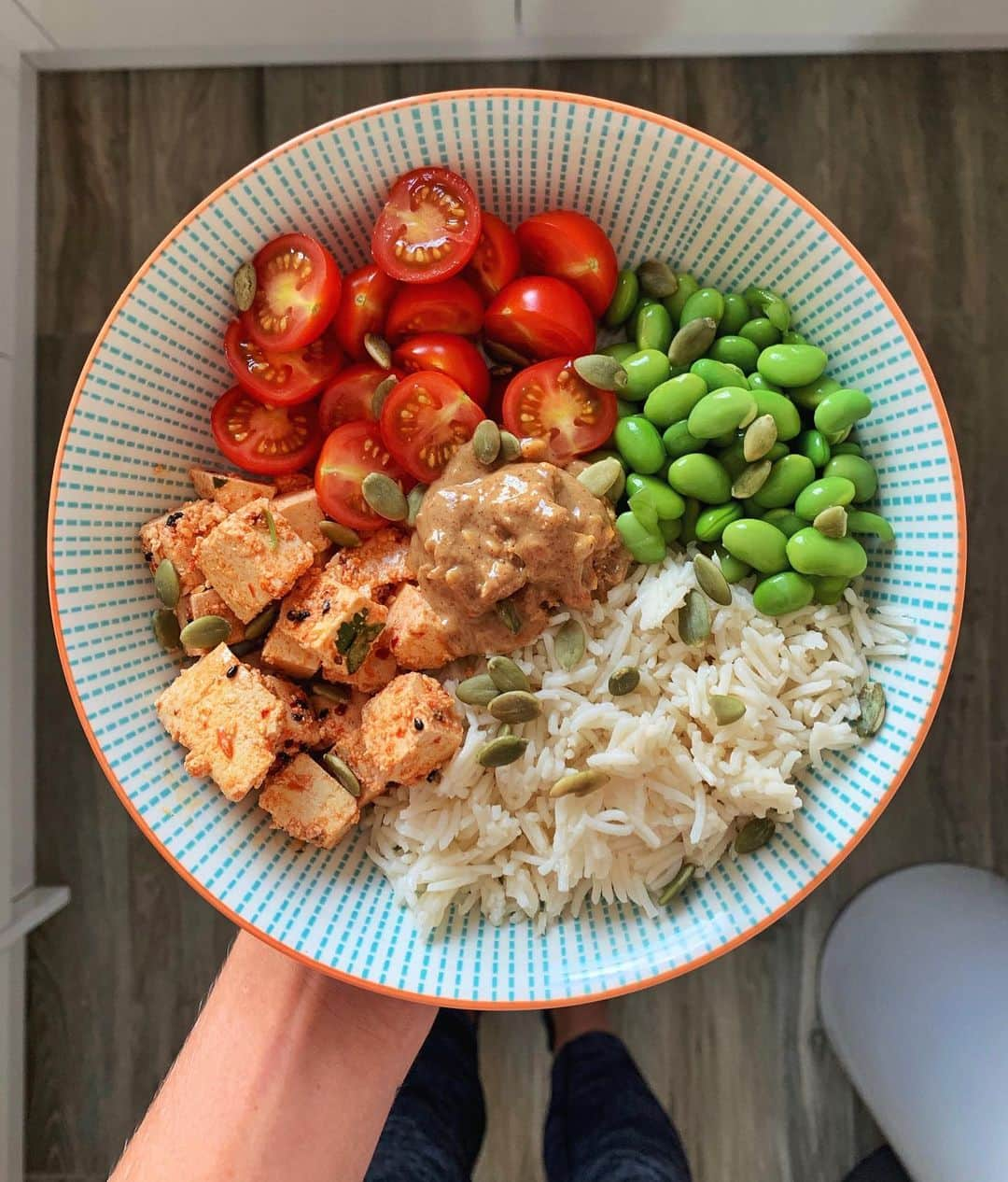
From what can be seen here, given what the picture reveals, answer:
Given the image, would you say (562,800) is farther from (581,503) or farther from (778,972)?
(778,972)

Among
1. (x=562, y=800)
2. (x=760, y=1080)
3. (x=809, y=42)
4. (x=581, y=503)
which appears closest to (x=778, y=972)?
(x=760, y=1080)

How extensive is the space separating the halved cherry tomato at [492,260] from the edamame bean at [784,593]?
68cm

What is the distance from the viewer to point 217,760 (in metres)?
1.55

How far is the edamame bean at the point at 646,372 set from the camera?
1.65 metres

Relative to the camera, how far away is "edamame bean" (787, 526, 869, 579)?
155 cm

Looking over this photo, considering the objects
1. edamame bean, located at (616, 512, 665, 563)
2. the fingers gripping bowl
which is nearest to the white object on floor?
the fingers gripping bowl

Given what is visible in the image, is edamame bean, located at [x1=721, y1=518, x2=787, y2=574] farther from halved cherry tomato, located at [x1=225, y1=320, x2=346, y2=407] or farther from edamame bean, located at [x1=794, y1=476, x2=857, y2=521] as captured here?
halved cherry tomato, located at [x1=225, y1=320, x2=346, y2=407]

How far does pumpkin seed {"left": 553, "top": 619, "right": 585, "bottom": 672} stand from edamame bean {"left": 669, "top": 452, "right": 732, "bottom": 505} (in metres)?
0.29

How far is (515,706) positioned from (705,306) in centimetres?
74

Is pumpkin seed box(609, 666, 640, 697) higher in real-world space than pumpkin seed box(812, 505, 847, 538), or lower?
lower

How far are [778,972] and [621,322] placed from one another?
1.46m

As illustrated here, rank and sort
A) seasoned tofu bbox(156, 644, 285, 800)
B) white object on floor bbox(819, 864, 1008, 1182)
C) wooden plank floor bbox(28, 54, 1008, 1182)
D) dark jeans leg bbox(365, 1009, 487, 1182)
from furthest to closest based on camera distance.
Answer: wooden plank floor bbox(28, 54, 1008, 1182), dark jeans leg bbox(365, 1009, 487, 1182), white object on floor bbox(819, 864, 1008, 1182), seasoned tofu bbox(156, 644, 285, 800)

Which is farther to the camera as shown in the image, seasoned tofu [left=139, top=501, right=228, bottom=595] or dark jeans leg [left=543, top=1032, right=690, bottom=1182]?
dark jeans leg [left=543, top=1032, right=690, bottom=1182]

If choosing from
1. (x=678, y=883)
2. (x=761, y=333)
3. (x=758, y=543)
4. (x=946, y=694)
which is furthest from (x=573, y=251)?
(x=946, y=694)
